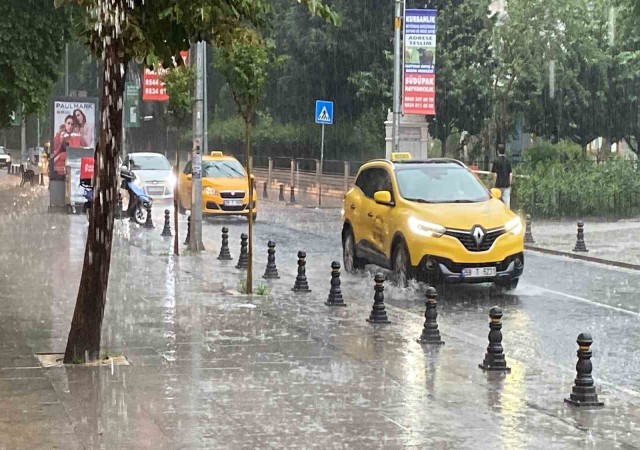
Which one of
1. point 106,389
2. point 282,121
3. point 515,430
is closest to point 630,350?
point 515,430

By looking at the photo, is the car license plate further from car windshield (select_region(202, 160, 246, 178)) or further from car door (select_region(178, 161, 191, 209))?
car door (select_region(178, 161, 191, 209))

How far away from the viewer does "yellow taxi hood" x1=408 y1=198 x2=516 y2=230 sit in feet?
51.7

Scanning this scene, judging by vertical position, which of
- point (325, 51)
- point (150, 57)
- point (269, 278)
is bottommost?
point (269, 278)

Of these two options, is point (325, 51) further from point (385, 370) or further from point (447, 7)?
point (385, 370)

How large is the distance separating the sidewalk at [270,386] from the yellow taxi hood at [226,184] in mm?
15631

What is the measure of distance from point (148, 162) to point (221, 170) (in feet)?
21.6

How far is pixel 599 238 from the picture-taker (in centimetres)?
2453

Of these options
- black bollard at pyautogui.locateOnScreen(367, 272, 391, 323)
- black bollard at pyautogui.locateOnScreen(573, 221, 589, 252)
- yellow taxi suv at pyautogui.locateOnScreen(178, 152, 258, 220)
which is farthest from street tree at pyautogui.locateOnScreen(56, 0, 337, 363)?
yellow taxi suv at pyautogui.locateOnScreen(178, 152, 258, 220)

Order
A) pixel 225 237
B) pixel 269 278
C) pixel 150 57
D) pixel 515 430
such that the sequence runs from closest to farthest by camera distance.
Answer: pixel 515 430
pixel 150 57
pixel 269 278
pixel 225 237

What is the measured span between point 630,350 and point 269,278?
6.98m

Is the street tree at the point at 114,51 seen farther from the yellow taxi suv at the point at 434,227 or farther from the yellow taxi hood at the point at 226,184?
the yellow taxi hood at the point at 226,184

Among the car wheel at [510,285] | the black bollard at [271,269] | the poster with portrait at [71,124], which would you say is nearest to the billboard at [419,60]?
the poster with portrait at [71,124]

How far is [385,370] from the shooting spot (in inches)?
407

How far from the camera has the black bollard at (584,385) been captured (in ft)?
29.9
